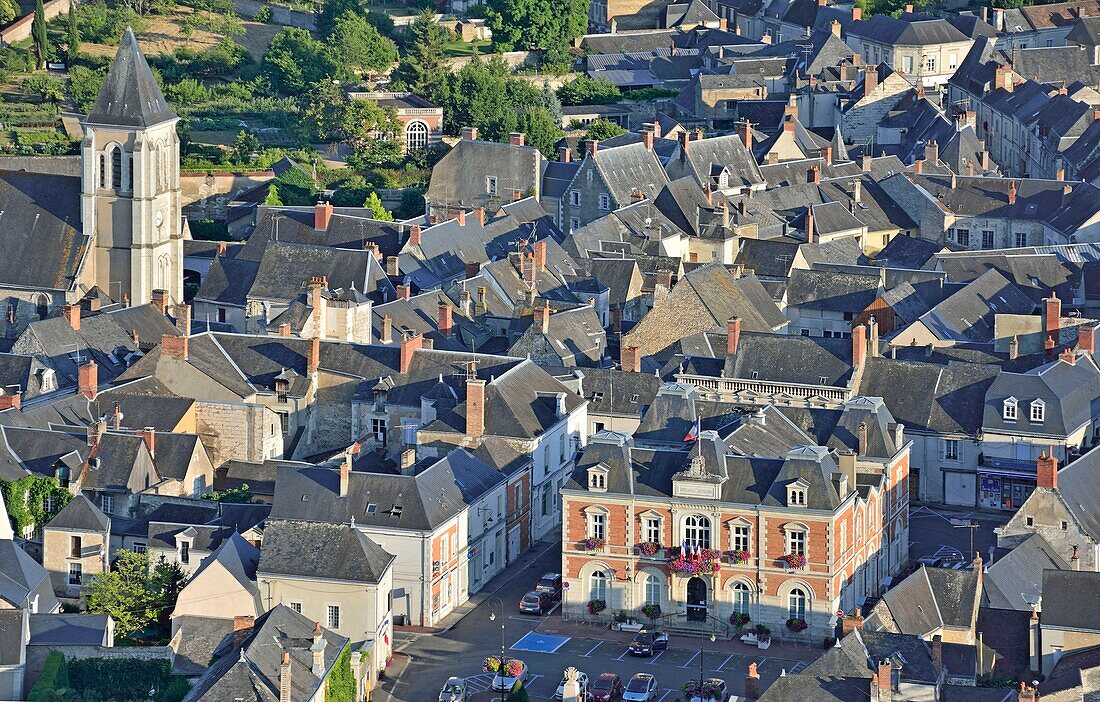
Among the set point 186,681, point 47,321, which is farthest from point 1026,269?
point 186,681

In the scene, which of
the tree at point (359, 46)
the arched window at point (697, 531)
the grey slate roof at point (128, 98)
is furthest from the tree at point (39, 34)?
the arched window at point (697, 531)

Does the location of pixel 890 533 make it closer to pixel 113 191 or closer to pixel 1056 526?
pixel 1056 526

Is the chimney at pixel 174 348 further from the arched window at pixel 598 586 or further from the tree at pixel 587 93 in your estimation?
the tree at pixel 587 93

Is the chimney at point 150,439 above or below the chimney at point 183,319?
below

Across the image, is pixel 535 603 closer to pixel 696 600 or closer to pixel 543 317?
pixel 696 600

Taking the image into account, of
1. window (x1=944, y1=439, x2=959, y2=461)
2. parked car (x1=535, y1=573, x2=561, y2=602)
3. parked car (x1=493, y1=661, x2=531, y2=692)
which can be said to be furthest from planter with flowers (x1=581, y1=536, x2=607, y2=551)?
window (x1=944, y1=439, x2=959, y2=461)
